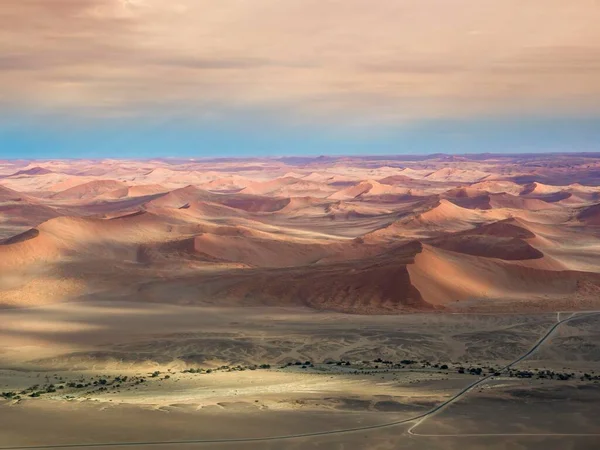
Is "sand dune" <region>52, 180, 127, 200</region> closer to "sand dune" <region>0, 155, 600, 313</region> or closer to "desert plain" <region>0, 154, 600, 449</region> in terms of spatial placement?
"sand dune" <region>0, 155, 600, 313</region>

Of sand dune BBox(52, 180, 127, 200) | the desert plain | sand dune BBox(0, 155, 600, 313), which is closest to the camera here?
the desert plain

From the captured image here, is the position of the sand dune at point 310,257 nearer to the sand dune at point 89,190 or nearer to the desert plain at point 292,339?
the desert plain at point 292,339

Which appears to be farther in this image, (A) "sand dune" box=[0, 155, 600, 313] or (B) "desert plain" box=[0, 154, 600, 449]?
(A) "sand dune" box=[0, 155, 600, 313]

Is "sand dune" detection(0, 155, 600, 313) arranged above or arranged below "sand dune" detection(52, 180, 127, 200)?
below

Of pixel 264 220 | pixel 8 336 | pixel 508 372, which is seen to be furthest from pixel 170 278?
pixel 264 220

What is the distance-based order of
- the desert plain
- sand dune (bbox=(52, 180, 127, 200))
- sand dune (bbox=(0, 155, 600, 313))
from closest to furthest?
the desert plain < sand dune (bbox=(0, 155, 600, 313)) < sand dune (bbox=(52, 180, 127, 200))

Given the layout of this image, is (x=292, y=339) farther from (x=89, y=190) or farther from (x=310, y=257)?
(x=89, y=190)

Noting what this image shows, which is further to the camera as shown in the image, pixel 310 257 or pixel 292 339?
pixel 310 257

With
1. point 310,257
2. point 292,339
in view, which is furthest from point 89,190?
point 292,339

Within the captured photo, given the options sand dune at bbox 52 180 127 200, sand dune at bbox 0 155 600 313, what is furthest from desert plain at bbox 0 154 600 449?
sand dune at bbox 52 180 127 200
